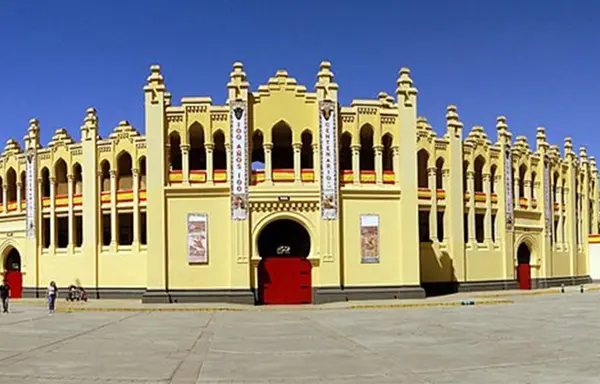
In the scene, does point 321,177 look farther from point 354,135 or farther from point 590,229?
point 590,229

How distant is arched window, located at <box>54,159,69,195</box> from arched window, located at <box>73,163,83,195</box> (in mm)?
1066

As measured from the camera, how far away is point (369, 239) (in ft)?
135

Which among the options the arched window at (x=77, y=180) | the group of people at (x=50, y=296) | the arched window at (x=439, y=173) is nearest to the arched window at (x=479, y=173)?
the arched window at (x=439, y=173)

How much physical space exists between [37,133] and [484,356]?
3907 centimetres

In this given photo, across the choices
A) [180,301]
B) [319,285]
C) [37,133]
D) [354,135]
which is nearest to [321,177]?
[354,135]

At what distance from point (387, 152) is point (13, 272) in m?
26.1

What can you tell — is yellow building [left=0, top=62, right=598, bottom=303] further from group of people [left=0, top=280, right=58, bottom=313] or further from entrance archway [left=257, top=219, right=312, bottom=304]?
group of people [left=0, top=280, right=58, bottom=313]

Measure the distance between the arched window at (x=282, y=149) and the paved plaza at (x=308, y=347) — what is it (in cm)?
1270

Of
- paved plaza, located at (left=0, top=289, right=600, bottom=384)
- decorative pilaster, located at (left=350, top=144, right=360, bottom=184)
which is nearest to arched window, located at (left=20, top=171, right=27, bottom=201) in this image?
paved plaza, located at (left=0, top=289, right=600, bottom=384)

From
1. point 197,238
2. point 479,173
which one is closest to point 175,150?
point 197,238

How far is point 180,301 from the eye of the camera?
133 feet

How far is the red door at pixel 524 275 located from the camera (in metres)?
53.2

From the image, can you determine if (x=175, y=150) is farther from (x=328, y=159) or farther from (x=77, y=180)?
(x=328, y=159)

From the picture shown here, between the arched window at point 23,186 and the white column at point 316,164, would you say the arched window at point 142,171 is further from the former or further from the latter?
the white column at point 316,164
